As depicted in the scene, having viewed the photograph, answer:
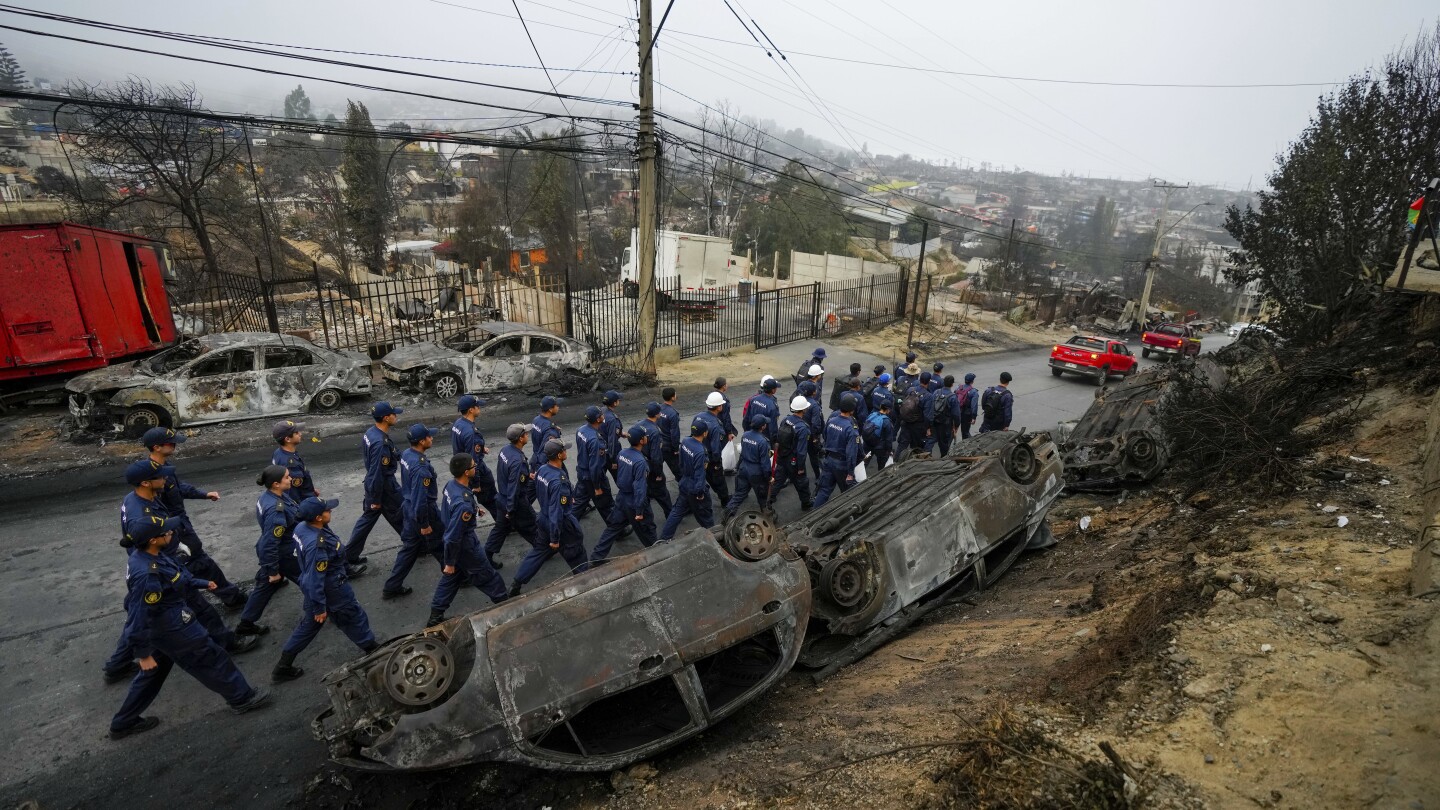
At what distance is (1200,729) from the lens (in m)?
3.29

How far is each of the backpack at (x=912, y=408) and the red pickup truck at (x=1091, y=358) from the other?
10.5 metres

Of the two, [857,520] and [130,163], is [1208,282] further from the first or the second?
[130,163]

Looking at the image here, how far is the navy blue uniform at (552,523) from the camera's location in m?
5.99

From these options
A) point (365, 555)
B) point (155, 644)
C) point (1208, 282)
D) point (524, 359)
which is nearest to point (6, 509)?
point (365, 555)

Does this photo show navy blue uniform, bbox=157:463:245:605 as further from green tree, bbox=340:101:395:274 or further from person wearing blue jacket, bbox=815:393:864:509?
green tree, bbox=340:101:395:274

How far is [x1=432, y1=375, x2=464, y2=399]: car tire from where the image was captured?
11961 mm

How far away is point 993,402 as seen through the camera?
10.2 meters

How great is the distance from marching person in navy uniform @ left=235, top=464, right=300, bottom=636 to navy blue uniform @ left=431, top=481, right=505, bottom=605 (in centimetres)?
110

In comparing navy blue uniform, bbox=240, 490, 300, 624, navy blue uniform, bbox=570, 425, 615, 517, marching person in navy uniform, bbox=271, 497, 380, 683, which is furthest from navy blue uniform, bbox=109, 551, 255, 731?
navy blue uniform, bbox=570, 425, 615, 517

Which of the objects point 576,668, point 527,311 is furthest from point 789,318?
point 576,668

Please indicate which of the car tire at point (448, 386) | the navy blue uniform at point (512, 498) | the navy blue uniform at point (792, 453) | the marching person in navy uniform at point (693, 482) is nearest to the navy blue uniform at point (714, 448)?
the marching person in navy uniform at point (693, 482)

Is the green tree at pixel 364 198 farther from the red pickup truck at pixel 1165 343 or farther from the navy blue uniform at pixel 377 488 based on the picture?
the red pickup truck at pixel 1165 343

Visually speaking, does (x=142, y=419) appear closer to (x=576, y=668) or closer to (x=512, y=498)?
(x=512, y=498)

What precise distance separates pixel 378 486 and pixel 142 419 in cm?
579
